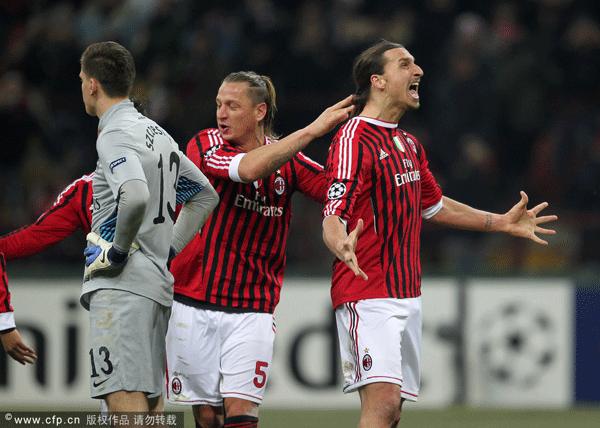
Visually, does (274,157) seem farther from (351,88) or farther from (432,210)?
(351,88)

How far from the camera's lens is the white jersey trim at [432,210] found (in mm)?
4973

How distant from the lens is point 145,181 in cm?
362

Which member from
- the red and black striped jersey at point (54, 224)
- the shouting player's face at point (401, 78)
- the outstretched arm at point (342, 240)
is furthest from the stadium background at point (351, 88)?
the outstretched arm at point (342, 240)

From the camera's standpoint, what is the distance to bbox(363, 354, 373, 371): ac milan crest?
13.9 ft

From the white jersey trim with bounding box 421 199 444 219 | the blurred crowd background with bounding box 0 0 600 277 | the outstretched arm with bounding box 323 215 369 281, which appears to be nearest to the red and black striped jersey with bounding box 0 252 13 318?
the outstretched arm with bounding box 323 215 369 281

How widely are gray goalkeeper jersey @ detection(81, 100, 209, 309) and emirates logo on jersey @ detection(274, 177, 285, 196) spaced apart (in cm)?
78

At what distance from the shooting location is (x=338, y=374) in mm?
8148

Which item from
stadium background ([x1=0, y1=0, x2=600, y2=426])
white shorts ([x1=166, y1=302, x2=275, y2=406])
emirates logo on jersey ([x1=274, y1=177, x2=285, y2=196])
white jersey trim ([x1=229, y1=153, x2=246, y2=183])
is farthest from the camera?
stadium background ([x1=0, y1=0, x2=600, y2=426])

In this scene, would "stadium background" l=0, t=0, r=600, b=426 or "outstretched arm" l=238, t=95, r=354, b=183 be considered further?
"stadium background" l=0, t=0, r=600, b=426

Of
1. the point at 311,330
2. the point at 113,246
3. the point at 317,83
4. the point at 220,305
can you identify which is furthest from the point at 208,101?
the point at 113,246

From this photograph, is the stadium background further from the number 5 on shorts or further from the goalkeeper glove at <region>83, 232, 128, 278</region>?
the goalkeeper glove at <region>83, 232, 128, 278</region>

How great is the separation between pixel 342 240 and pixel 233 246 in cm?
85

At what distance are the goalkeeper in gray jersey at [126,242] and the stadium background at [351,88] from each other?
496cm

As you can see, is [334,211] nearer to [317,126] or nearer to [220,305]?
[317,126]
